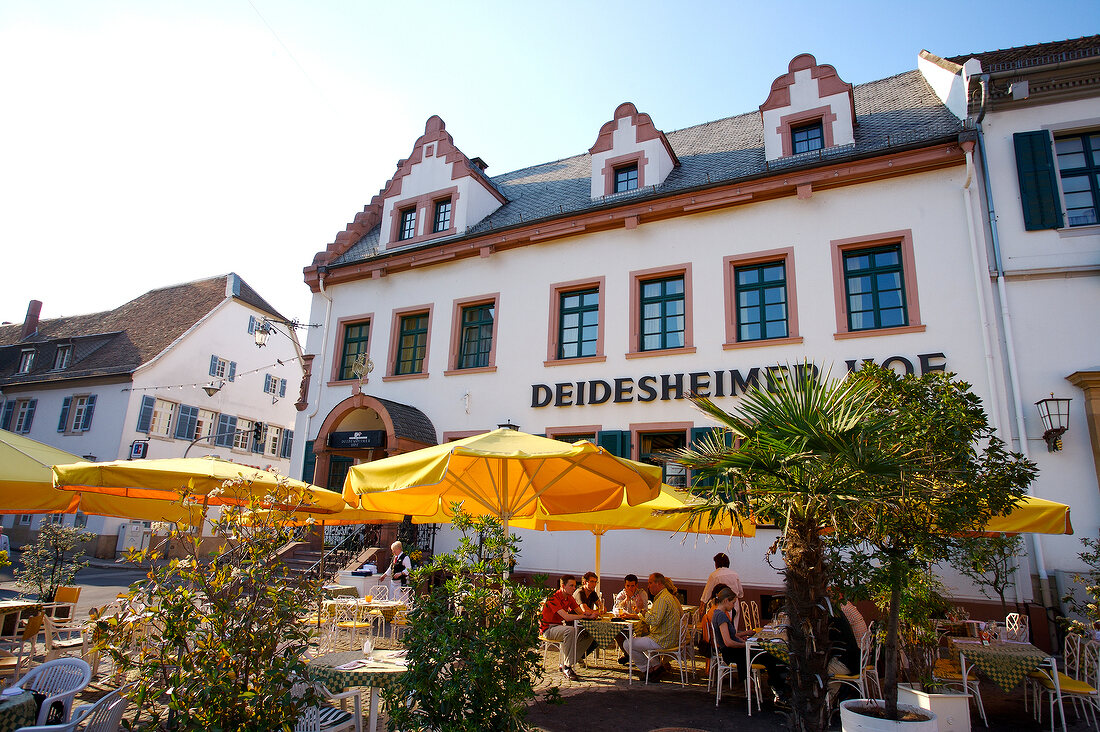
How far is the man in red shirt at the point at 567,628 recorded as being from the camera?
863cm

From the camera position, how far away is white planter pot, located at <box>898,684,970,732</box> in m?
5.44

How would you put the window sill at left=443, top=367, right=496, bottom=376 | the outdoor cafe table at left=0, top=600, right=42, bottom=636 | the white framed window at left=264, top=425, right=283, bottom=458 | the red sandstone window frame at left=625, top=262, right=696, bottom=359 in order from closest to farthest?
the outdoor cafe table at left=0, top=600, right=42, bottom=636 < the red sandstone window frame at left=625, top=262, right=696, bottom=359 < the window sill at left=443, top=367, right=496, bottom=376 < the white framed window at left=264, top=425, right=283, bottom=458

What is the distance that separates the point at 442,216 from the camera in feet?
58.9

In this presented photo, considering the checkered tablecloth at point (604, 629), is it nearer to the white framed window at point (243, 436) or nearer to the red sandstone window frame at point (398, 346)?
A: the red sandstone window frame at point (398, 346)

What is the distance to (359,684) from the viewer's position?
5016 mm

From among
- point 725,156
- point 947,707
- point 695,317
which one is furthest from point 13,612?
point 725,156

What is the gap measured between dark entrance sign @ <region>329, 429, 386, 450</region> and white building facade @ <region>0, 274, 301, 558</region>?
33.6 feet

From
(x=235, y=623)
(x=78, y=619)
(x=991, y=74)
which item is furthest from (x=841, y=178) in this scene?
(x=78, y=619)

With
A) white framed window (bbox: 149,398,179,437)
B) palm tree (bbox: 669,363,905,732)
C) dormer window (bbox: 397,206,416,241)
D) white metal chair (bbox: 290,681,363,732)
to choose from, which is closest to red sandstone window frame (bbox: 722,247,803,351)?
palm tree (bbox: 669,363,905,732)

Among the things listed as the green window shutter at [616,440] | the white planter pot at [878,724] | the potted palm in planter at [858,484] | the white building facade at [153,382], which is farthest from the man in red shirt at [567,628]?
the white building facade at [153,382]

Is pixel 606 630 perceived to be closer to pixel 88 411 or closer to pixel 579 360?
pixel 579 360

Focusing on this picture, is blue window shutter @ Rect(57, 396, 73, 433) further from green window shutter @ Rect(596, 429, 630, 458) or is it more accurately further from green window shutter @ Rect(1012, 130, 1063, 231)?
green window shutter @ Rect(1012, 130, 1063, 231)

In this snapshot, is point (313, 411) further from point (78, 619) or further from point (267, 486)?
point (267, 486)

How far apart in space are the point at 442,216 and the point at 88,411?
20.3 metres
